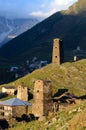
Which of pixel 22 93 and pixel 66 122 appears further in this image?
pixel 22 93

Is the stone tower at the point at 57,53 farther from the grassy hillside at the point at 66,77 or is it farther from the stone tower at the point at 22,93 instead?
the stone tower at the point at 22,93

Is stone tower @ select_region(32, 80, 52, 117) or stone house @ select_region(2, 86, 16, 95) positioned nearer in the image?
stone tower @ select_region(32, 80, 52, 117)

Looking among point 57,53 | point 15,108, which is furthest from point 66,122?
point 57,53

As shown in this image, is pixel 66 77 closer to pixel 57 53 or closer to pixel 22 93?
pixel 22 93

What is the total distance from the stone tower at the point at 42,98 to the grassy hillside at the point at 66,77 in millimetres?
22374

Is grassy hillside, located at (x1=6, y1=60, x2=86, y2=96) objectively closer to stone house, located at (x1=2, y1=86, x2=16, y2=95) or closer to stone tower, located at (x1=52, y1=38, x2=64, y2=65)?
stone house, located at (x1=2, y1=86, x2=16, y2=95)

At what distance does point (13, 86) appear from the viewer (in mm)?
→ 104438

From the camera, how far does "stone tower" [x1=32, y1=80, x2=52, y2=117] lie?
66625mm

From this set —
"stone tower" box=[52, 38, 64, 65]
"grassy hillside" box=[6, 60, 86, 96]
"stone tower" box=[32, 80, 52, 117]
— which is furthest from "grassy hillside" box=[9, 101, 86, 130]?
"stone tower" box=[52, 38, 64, 65]

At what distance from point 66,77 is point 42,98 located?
34.2m

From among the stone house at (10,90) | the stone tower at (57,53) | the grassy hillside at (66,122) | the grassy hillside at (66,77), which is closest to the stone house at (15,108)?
the grassy hillside at (66,77)

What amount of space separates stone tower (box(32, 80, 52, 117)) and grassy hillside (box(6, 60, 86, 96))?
881 inches

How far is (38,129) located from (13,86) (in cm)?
6488

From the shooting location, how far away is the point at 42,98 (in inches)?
2670
